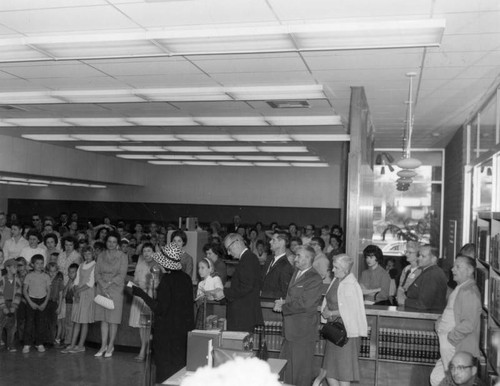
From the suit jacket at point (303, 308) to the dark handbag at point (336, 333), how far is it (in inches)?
11.1

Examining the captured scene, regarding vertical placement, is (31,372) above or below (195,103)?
below

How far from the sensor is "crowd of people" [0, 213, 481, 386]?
5430 millimetres

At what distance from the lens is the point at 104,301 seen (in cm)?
814

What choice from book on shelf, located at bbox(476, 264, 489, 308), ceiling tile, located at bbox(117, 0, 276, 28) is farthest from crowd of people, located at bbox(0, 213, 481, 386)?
ceiling tile, located at bbox(117, 0, 276, 28)

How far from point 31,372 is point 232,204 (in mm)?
13756

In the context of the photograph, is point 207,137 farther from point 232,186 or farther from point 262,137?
point 232,186

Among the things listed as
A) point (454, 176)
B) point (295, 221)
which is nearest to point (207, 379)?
point (454, 176)

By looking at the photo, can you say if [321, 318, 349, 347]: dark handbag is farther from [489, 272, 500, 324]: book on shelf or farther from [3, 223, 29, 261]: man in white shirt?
[3, 223, 29, 261]: man in white shirt

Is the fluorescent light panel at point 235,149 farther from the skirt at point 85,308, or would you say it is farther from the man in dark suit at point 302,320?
the man in dark suit at point 302,320

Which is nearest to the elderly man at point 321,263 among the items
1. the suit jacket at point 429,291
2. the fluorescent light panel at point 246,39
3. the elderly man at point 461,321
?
the suit jacket at point 429,291

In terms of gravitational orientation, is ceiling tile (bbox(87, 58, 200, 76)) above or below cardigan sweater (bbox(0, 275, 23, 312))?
above

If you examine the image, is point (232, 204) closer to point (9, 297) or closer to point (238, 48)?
point (9, 297)

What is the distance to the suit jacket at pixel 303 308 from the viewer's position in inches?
231

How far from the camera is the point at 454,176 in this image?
1255cm
